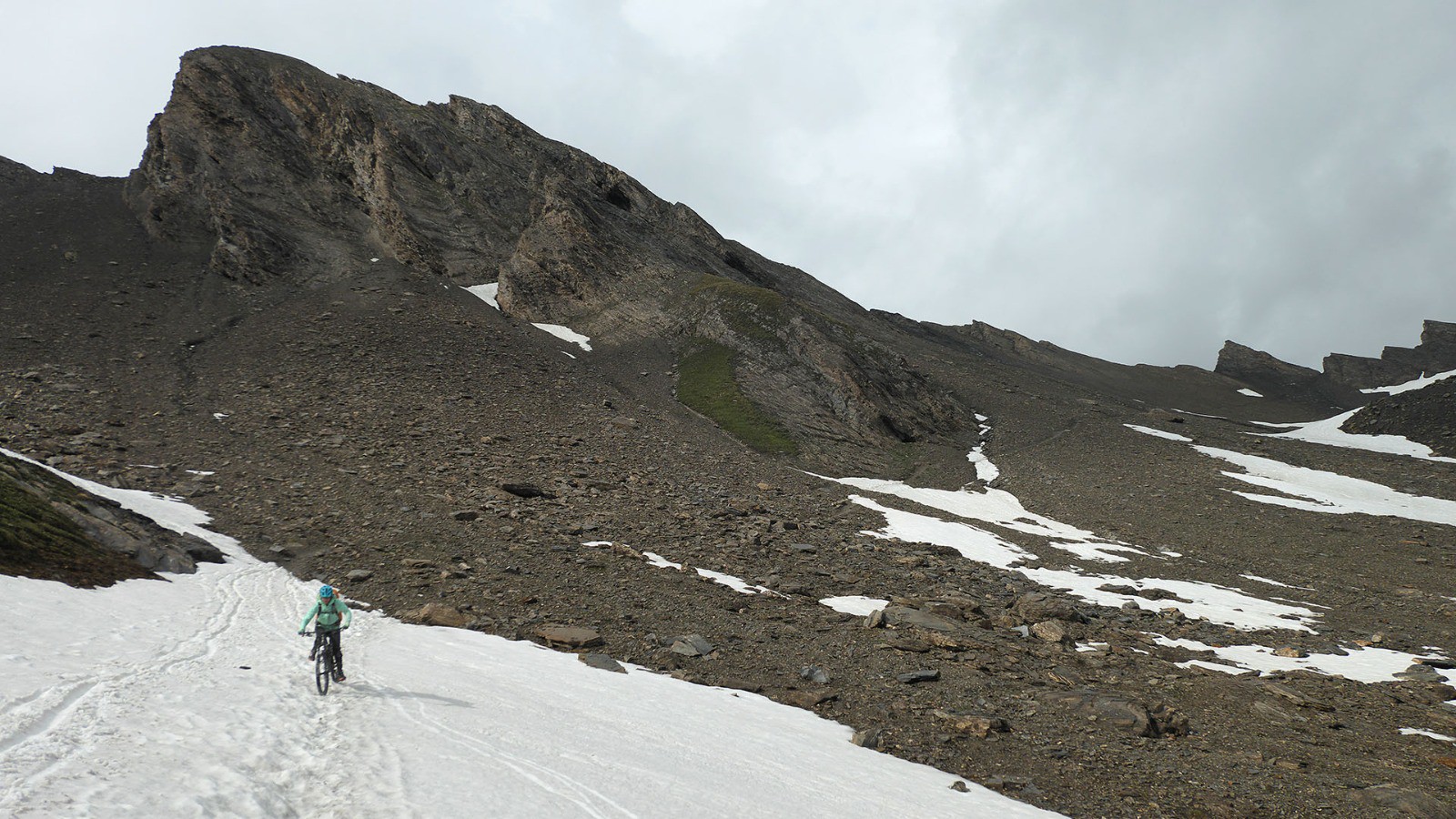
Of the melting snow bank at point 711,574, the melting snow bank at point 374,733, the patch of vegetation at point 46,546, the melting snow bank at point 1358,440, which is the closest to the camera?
the melting snow bank at point 374,733

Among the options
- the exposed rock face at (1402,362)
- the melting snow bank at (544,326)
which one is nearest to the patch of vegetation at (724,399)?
the melting snow bank at (544,326)

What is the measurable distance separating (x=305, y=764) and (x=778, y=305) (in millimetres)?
67895

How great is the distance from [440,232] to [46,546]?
63882 mm

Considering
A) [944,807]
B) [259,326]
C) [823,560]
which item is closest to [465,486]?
[823,560]

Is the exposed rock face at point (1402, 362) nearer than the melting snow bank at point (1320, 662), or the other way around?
the melting snow bank at point (1320, 662)

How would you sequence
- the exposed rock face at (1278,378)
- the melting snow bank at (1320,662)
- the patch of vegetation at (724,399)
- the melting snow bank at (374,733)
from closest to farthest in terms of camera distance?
the melting snow bank at (374,733) < the melting snow bank at (1320,662) < the patch of vegetation at (724,399) < the exposed rock face at (1278,378)

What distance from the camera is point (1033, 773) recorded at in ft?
45.0

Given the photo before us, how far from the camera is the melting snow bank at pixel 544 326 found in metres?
68.2

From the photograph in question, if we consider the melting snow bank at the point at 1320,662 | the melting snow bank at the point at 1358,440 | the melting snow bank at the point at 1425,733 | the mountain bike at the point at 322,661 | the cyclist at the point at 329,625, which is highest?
the melting snow bank at the point at 1358,440

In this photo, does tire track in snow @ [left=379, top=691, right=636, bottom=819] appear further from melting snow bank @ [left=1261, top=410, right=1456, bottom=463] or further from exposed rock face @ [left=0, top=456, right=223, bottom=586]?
melting snow bank @ [left=1261, top=410, right=1456, bottom=463]

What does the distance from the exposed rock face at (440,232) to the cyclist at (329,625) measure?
152ft

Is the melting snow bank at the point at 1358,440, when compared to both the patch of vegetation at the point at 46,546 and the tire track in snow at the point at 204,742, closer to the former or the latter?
the tire track in snow at the point at 204,742

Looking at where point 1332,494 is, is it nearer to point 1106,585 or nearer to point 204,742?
point 1106,585

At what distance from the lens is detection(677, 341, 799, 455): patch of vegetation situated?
54562mm
